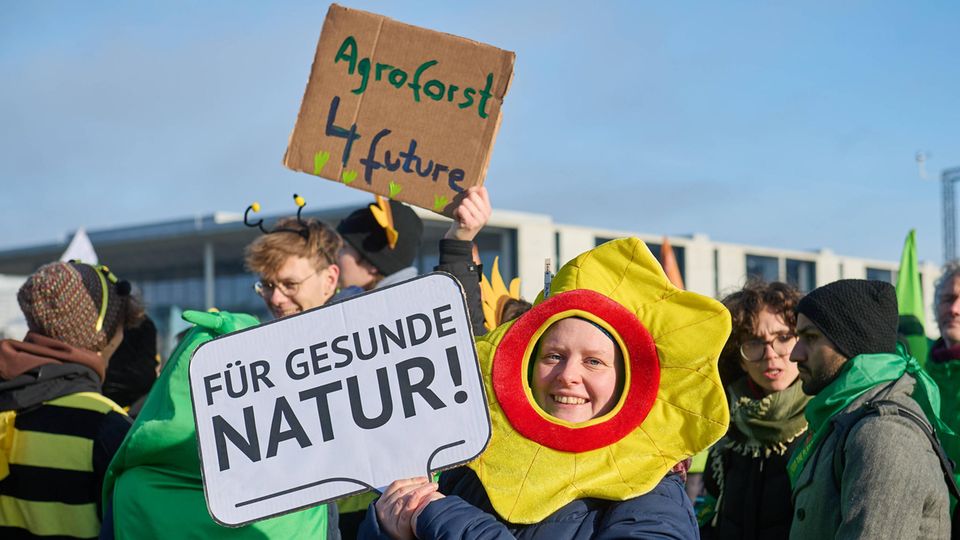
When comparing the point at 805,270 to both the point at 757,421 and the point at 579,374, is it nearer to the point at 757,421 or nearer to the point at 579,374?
the point at 757,421

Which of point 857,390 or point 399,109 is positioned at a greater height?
point 399,109

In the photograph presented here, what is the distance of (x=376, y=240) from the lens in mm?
4664

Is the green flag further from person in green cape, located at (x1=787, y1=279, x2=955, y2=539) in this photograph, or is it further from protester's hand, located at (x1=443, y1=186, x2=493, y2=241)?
protester's hand, located at (x1=443, y1=186, x2=493, y2=241)

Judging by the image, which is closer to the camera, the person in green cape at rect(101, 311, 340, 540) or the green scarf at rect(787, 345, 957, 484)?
the person in green cape at rect(101, 311, 340, 540)

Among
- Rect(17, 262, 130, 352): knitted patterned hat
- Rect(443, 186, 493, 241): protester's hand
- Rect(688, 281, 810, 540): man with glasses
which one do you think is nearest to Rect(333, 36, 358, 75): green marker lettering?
Rect(443, 186, 493, 241): protester's hand

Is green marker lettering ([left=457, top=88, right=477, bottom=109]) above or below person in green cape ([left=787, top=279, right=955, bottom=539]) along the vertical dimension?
above

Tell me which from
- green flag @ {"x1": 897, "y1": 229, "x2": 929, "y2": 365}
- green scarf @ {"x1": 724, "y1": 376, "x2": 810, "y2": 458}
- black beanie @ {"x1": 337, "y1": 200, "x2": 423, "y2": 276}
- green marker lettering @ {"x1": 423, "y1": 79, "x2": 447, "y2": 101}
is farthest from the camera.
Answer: green flag @ {"x1": 897, "y1": 229, "x2": 929, "y2": 365}

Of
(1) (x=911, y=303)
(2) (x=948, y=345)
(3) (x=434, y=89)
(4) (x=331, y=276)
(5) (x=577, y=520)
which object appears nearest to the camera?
(5) (x=577, y=520)

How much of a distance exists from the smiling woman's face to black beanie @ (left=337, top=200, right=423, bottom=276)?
2283 millimetres

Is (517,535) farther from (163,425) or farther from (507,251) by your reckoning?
(507,251)

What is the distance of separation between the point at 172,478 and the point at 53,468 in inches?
19.7

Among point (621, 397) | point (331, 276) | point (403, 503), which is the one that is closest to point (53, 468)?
point (331, 276)

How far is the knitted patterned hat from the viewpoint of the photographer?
3.44 meters

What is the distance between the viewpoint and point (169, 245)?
3472 centimetres
